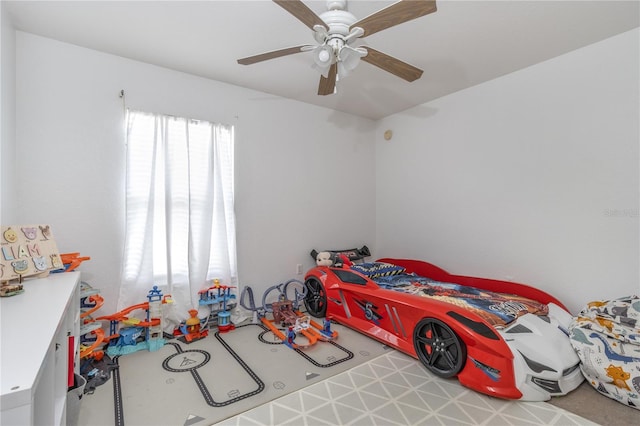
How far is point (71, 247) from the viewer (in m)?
2.50

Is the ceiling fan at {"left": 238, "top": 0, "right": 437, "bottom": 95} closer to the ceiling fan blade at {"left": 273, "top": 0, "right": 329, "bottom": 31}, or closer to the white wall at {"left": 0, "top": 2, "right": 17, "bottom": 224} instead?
the ceiling fan blade at {"left": 273, "top": 0, "right": 329, "bottom": 31}

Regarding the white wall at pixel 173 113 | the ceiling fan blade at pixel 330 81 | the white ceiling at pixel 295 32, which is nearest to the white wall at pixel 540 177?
the white ceiling at pixel 295 32

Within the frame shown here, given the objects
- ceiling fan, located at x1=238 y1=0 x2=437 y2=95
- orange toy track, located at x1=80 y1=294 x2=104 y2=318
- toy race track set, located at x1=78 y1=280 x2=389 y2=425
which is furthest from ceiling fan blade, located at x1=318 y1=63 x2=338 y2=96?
orange toy track, located at x1=80 y1=294 x2=104 y2=318

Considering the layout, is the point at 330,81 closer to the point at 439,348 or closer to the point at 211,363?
the point at 439,348

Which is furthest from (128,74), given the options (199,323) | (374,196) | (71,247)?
(374,196)

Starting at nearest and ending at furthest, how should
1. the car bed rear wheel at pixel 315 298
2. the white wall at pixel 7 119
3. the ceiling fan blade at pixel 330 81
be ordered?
the white wall at pixel 7 119 < the ceiling fan blade at pixel 330 81 < the car bed rear wheel at pixel 315 298

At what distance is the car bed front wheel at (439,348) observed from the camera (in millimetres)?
2057

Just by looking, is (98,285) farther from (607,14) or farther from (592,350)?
(607,14)

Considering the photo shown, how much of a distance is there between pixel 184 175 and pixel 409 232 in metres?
2.84

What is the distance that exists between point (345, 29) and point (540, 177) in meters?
2.37

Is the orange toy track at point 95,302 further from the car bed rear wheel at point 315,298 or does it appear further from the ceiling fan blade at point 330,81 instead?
the ceiling fan blade at point 330,81

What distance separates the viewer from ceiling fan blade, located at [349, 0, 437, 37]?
1.44 m

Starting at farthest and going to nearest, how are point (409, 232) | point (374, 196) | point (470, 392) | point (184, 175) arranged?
point (374, 196) → point (409, 232) → point (184, 175) → point (470, 392)

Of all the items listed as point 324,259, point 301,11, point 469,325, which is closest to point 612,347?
point 469,325
